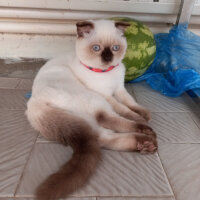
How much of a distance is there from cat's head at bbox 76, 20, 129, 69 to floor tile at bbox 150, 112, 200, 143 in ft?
2.04

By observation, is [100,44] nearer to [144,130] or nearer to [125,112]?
[125,112]

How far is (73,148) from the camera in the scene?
1.24 metres

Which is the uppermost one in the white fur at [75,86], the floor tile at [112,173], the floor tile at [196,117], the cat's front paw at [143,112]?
the white fur at [75,86]

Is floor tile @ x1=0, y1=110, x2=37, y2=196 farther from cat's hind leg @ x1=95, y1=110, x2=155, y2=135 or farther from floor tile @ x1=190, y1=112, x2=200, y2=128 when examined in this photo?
floor tile @ x1=190, y1=112, x2=200, y2=128

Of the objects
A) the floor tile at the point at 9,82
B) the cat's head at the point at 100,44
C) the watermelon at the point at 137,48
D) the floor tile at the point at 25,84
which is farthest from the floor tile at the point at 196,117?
the floor tile at the point at 9,82

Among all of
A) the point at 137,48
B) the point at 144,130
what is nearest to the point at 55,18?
the point at 137,48

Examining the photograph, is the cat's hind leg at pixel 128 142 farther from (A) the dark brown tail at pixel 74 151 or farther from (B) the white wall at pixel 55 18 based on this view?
(B) the white wall at pixel 55 18

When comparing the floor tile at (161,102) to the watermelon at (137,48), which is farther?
the watermelon at (137,48)

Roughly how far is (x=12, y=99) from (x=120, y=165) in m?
1.28

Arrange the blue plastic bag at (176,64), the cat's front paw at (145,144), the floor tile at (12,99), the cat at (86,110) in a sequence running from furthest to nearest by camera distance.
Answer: the blue plastic bag at (176,64) < the floor tile at (12,99) < the cat's front paw at (145,144) < the cat at (86,110)

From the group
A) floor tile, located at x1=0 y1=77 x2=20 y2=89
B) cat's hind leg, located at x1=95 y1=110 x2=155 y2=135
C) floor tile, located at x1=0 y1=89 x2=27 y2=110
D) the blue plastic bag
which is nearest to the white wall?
the blue plastic bag

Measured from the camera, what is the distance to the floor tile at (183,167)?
3.79 feet

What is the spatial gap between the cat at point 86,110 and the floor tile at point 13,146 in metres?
0.18

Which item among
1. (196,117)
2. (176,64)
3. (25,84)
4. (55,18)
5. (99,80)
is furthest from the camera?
(55,18)
